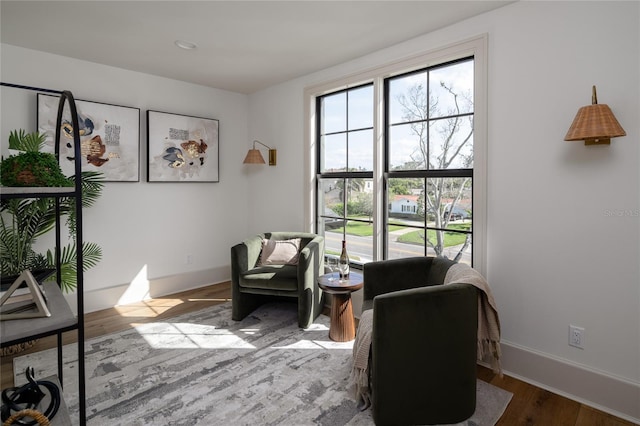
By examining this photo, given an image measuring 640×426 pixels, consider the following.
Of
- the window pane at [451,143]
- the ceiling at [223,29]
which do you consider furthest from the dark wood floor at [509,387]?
the ceiling at [223,29]

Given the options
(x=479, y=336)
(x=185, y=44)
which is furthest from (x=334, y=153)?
(x=479, y=336)

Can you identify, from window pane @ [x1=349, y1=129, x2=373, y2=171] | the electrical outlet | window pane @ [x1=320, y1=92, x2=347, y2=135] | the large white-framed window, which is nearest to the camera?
the electrical outlet

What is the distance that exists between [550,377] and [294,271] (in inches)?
84.2

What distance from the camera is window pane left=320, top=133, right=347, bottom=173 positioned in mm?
3902

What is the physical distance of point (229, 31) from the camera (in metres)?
2.97

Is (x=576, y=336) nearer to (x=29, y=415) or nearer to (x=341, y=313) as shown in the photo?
(x=341, y=313)

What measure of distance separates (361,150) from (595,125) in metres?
2.02

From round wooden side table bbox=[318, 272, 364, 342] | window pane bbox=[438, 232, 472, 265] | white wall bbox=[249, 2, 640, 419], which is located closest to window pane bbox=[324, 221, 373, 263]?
round wooden side table bbox=[318, 272, 364, 342]

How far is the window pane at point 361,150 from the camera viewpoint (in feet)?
11.8

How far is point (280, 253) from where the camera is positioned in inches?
147

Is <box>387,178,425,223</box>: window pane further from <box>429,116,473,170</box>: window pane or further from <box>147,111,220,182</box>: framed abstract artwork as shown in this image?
<box>147,111,220,182</box>: framed abstract artwork

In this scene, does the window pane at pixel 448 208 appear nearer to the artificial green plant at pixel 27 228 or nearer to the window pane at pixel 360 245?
the window pane at pixel 360 245

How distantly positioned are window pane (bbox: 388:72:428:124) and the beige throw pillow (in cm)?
160

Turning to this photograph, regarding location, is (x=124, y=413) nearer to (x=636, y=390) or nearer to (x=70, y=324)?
(x=70, y=324)
